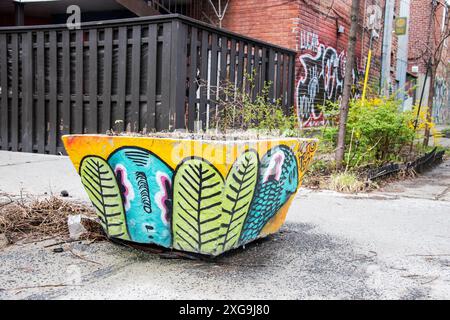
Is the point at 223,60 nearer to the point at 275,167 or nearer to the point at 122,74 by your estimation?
the point at 122,74

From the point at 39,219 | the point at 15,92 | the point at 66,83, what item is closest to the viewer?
the point at 39,219

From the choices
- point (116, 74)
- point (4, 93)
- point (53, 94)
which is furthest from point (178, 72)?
point (4, 93)

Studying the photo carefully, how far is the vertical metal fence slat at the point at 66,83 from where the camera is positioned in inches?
315

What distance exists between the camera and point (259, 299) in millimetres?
2582

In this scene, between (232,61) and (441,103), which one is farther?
(441,103)

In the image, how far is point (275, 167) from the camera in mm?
3217

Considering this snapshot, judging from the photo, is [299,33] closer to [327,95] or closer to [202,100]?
[327,95]

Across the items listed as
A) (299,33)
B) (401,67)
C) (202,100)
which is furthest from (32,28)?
(401,67)

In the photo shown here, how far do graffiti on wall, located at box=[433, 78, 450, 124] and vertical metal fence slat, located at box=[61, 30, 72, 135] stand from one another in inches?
972

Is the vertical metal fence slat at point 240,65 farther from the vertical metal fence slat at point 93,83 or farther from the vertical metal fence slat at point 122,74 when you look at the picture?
the vertical metal fence slat at point 93,83

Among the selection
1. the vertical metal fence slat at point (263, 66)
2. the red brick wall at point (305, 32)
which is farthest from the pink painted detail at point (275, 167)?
the red brick wall at point (305, 32)

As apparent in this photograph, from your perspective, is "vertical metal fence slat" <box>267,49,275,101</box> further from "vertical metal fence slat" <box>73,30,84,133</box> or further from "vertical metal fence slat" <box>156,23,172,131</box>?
"vertical metal fence slat" <box>73,30,84,133</box>

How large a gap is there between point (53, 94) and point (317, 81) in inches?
263
